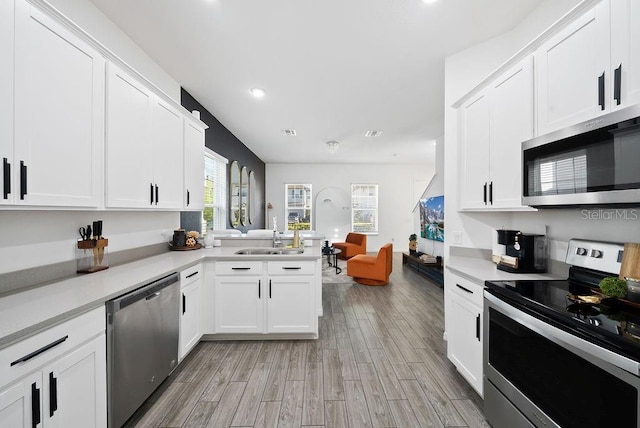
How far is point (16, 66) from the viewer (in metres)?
1.18

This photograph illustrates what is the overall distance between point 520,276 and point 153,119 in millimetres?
3091

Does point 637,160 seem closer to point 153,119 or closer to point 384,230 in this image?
point 153,119

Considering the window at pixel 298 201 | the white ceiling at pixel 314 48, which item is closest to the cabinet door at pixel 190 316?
the white ceiling at pixel 314 48

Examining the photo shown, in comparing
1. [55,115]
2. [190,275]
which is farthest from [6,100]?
[190,275]

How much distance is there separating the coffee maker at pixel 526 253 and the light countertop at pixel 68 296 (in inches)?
101

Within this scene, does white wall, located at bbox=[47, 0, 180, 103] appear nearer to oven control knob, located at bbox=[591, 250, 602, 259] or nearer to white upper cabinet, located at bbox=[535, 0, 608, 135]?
white upper cabinet, located at bbox=[535, 0, 608, 135]

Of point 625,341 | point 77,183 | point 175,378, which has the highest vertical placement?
point 77,183

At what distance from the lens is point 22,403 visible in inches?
39.0

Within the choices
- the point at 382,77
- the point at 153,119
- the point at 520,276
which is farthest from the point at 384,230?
the point at 153,119

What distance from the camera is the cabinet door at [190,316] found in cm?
223

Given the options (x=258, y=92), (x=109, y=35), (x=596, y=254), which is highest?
(x=258, y=92)

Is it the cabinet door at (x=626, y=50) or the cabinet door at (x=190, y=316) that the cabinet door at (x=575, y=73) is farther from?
the cabinet door at (x=190, y=316)

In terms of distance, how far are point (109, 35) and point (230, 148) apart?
9.46 ft

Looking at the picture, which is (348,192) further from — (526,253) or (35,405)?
(35,405)
